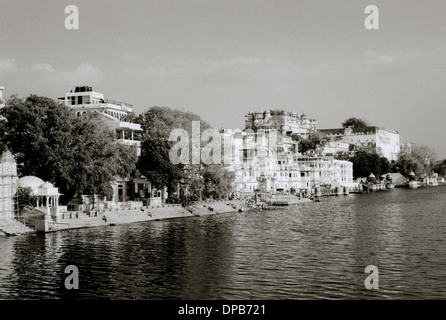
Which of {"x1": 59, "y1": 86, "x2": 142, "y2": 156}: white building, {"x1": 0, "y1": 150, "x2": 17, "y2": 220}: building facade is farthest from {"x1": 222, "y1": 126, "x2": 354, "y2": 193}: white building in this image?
{"x1": 0, "y1": 150, "x2": 17, "y2": 220}: building facade

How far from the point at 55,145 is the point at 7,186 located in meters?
7.45

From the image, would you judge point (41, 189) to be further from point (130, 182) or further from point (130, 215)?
point (130, 182)

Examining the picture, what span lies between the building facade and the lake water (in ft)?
16.8

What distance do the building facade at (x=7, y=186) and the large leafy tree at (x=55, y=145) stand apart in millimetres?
4459

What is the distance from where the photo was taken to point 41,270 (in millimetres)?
34125

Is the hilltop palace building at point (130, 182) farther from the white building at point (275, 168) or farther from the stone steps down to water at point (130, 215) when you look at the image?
the white building at point (275, 168)

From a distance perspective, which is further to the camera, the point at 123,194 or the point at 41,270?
the point at 123,194

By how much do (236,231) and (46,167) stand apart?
2019cm

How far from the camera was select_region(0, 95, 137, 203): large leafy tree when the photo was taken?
194ft

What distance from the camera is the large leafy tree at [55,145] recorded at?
59031 millimetres
